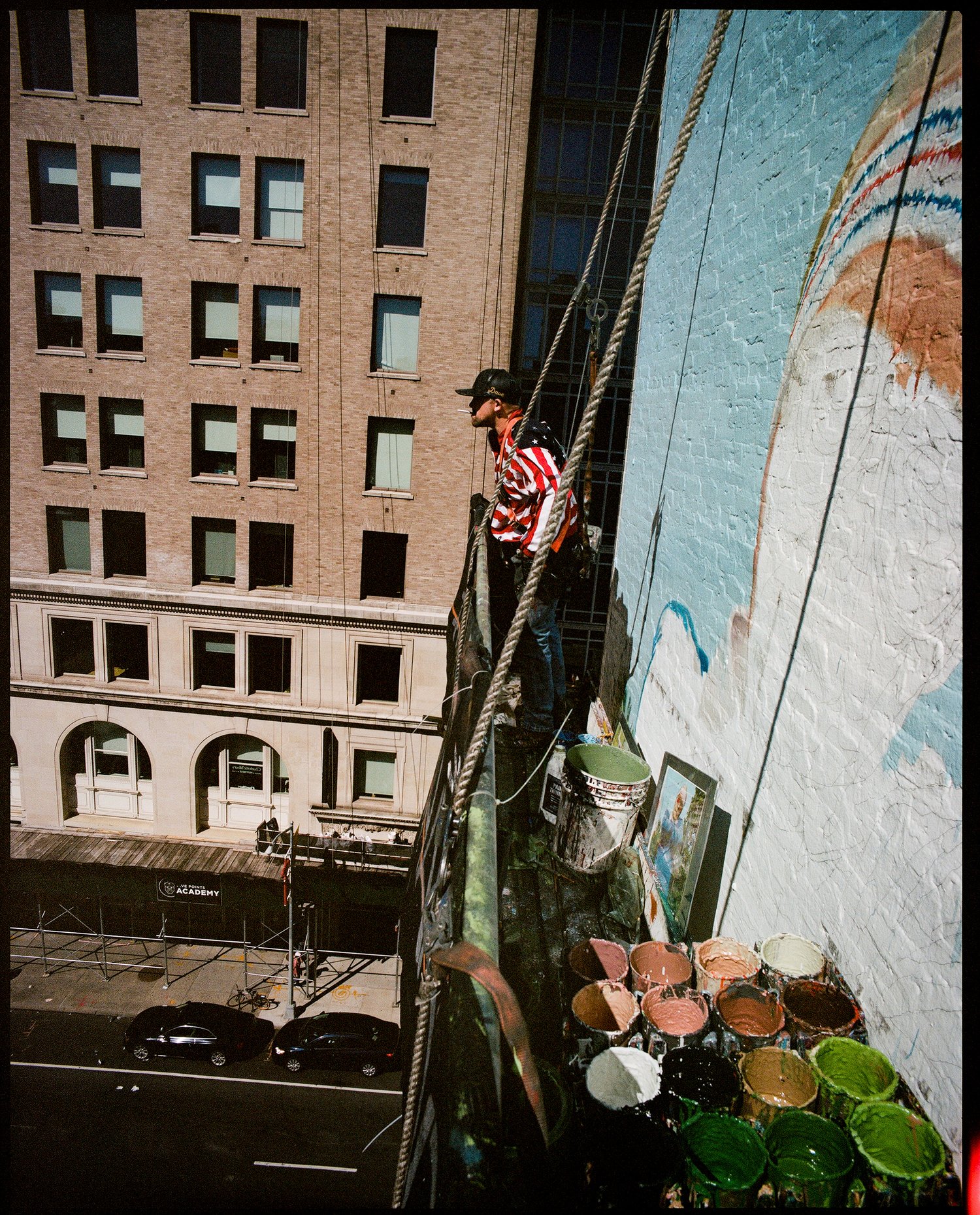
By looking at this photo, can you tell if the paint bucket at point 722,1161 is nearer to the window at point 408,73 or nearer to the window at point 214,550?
the window at point 214,550

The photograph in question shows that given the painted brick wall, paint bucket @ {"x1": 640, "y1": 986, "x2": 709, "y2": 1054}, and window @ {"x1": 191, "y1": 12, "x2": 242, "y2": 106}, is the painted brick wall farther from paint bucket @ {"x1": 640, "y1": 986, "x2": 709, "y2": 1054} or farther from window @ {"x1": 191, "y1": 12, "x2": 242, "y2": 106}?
window @ {"x1": 191, "y1": 12, "x2": 242, "y2": 106}

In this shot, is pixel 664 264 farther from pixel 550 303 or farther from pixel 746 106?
pixel 550 303

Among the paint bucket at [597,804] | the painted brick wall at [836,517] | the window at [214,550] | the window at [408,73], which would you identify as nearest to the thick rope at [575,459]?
the painted brick wall at [836,517]

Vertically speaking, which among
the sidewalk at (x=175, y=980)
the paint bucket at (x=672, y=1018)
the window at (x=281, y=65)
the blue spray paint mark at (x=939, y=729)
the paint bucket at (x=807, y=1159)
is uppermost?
the window at (x=281, y=65)

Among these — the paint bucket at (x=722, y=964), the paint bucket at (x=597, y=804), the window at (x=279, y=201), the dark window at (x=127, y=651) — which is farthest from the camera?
the dark window at (x=127, y=651)

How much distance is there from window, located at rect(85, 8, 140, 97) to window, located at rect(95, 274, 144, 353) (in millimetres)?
4571

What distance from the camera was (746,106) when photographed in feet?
15.1

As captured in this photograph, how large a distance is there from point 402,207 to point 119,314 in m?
8.49

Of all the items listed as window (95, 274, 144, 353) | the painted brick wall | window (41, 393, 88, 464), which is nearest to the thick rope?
the painted brick wall

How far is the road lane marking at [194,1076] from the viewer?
15.5 metres

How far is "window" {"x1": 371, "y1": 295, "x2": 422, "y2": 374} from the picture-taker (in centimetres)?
1878

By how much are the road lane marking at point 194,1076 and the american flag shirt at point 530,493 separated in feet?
51.2

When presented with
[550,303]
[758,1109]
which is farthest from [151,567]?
[758,1109]
